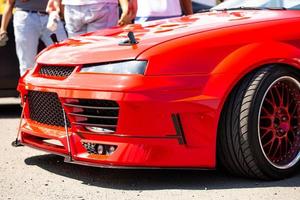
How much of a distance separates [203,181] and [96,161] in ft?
2.43

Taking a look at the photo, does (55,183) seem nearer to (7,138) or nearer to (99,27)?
(7,138)

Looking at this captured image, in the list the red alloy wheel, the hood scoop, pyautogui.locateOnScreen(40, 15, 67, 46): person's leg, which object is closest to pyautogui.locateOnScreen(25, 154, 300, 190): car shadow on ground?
the red alloy wheel

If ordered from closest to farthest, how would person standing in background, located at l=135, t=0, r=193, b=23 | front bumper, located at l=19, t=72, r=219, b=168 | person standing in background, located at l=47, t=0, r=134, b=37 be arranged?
front bumper, located at l=19, t=72, r=219, b=168 → person standing in background, located at l=47, t=0, r=134, b=37 → person standing in background, located at l=135, t=0, r=193, b=23

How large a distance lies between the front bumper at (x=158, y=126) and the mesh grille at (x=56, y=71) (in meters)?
0.16

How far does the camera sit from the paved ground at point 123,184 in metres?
4.06

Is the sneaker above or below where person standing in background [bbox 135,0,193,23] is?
below

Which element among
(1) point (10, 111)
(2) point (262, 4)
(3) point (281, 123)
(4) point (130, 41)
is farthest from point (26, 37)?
(3) point (281, 123)

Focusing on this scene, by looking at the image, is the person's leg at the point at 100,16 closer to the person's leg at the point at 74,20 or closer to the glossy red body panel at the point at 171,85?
the person's leg at the point at 74,20

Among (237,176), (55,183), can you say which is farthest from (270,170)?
(55,183)

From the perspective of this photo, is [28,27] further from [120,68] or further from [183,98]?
[183,98]

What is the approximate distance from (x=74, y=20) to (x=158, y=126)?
2.42m

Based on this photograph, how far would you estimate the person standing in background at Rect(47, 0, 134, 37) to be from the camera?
6.07 m

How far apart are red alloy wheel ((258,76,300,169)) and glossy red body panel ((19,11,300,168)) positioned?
193 mm

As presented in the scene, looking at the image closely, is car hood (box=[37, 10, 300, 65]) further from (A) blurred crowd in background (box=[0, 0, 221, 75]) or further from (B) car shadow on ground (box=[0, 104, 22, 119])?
(B) car shadow on ground (box=[0, 104, 22, 119])
